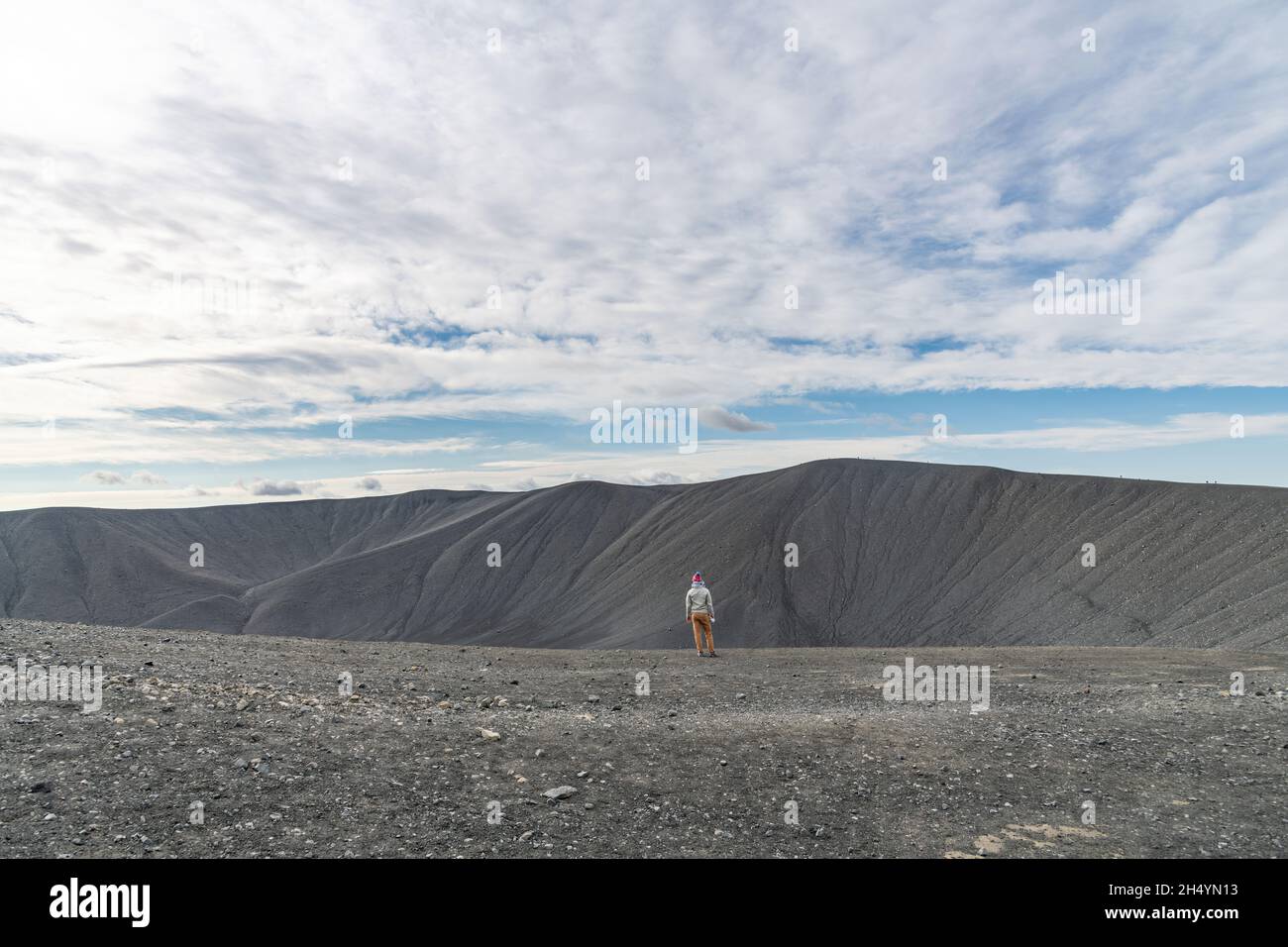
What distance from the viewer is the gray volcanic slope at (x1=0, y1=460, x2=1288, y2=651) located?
37688 mm

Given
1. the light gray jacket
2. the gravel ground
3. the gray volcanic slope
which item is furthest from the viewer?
the gray volcanic slope

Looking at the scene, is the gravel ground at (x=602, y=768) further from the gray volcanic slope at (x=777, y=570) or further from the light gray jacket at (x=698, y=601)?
the gray volcanic slope at (x=777, y=570)

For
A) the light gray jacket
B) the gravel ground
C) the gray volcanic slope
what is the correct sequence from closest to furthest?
the gravel ground, the light gray jacket, the gray volcanic slope

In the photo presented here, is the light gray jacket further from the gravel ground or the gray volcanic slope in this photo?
the gray volcanic slope

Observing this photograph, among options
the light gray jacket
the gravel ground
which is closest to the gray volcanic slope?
the light gray jacket

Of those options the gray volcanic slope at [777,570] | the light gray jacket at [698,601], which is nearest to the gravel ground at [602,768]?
the light gray jacket at [698,601]

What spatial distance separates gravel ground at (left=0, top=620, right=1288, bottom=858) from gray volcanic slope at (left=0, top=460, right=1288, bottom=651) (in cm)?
2314

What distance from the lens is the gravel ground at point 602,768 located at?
5980 mm

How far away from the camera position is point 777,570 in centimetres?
5347

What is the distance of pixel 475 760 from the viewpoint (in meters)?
7.62

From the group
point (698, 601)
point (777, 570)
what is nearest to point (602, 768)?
point (698, 601)

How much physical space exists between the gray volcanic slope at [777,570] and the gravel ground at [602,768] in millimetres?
23141

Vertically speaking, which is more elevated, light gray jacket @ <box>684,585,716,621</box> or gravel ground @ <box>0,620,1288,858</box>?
light gray jacket @ <box>684,585,716,621</box>

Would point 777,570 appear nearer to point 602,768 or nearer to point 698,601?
point 698,601
